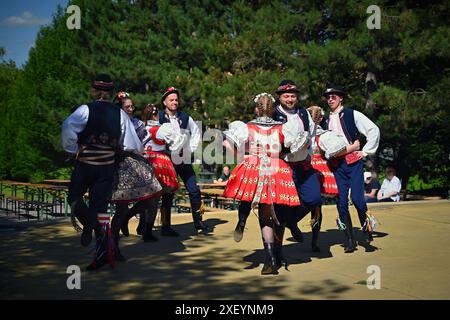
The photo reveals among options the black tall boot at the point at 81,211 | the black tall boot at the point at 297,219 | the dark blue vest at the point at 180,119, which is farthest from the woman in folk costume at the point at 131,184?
the dark blue vest at the point at 180,119

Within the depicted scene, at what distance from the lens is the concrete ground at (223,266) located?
5.98m

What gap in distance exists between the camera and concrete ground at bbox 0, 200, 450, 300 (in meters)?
5.98

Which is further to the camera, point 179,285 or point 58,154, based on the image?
point 58,154

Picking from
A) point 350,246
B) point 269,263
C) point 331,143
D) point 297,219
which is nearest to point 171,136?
point 297,219

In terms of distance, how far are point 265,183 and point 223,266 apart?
3.71 ft

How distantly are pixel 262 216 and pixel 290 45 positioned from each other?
49.1 feet

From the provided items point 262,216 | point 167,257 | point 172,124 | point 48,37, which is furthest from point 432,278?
point 48,37

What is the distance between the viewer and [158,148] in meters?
9.05

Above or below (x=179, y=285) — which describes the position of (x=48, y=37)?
above

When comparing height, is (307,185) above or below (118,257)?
above

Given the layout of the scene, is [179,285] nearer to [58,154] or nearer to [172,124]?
[172,124]

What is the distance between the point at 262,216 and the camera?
6859mm

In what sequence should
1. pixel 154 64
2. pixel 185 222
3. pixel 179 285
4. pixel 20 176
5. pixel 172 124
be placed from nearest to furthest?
pixel 179 285 → pixel 172 124 → pixel 185 222 → pixel 154 64 → pixel 20 176

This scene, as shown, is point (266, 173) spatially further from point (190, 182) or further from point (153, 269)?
point (190, 182)
